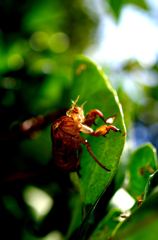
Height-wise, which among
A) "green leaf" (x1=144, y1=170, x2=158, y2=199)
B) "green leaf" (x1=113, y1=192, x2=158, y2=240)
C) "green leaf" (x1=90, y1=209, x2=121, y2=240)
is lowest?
"green leaf" (x1=90, y1=209, x2=121, y2=240)

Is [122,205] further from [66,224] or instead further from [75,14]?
[75,14]

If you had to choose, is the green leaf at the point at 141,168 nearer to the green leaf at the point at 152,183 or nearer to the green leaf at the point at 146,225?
the green leaf at the point at 152,183

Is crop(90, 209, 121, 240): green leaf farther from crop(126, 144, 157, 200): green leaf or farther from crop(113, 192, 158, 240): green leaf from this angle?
crop(113, 192, 158, 240): green leaf

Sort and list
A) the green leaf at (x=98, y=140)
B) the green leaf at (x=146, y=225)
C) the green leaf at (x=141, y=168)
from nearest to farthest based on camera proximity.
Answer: the green leaf at (x=146, y=225), the green leaf at (x=98, y=140), the green leaf at (x=141, y=168)

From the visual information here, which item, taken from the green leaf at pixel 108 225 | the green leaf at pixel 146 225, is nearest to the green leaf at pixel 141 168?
the green leaf at pixel 108 225

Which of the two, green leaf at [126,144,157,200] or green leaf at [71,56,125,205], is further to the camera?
green leaf at [126,144,157,200]

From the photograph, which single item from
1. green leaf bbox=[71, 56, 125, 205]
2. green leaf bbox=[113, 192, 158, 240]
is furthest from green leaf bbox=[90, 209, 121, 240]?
green leaf bbox=[113, 192, 158, 240]
